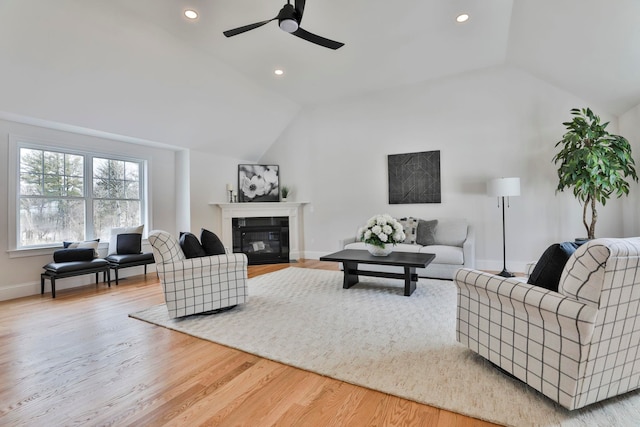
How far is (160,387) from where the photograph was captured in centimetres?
194

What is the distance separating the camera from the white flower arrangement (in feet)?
12.9

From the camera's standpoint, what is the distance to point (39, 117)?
3.97m

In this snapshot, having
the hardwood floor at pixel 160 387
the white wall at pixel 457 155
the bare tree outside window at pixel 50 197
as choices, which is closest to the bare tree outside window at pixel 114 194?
the bare tree outside window at pixel 50 197

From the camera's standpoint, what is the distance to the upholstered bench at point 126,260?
4.64 metres

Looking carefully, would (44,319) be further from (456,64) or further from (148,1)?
(456,64)

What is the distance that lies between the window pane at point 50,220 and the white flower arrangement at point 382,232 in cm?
433

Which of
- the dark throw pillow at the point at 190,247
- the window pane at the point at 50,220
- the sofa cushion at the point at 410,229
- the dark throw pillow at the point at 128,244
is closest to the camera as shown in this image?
the dark throw pillow at the point at 190,247

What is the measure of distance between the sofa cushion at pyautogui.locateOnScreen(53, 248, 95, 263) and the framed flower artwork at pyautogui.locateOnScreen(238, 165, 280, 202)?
290 cm

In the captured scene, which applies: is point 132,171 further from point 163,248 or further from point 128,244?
point 163,248

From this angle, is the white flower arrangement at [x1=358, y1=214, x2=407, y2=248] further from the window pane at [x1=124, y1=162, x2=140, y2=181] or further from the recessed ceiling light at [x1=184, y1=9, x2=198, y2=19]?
the window pane at [x1=124, y1=162, x2=140, y2=181]

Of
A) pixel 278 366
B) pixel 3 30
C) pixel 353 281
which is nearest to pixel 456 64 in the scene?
pixel 353 281

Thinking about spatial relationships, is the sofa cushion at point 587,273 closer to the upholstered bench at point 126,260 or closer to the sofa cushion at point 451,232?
the sofa cushion at point 451,232

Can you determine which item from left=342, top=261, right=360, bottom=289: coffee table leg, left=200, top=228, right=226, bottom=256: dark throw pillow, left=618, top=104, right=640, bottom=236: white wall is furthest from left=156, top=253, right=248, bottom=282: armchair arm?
left=618, top=104, right=640, bottom=236: white wall

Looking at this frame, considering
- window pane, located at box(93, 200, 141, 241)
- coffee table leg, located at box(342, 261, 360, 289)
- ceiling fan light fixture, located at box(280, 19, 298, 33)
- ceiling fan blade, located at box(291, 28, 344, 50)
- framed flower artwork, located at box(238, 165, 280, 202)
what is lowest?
coffee table leg, located at box(342, 261, 360, 289)
